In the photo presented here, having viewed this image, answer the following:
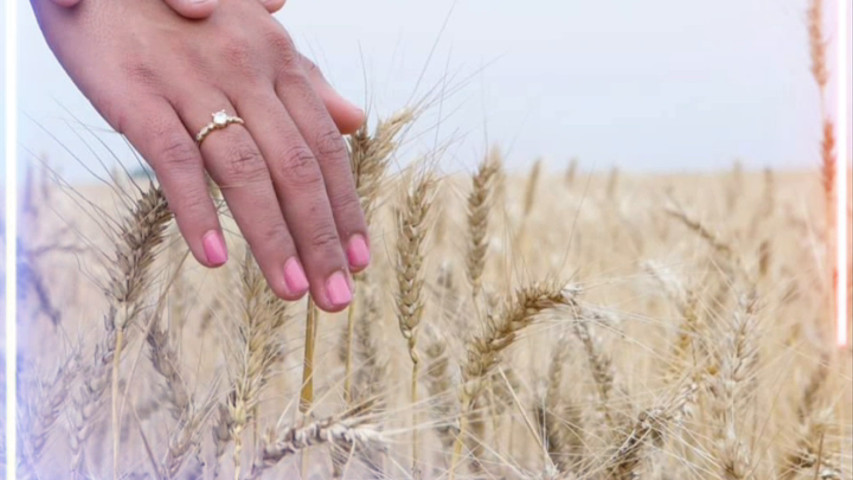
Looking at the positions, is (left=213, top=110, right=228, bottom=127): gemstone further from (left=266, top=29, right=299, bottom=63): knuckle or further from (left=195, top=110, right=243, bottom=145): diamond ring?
(left=266, top=29, right=299, bottom=63): knuckle

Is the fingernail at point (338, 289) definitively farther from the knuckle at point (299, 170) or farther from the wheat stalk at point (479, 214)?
the wheat stalk at point (479, 214)

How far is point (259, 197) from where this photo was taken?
0.97 m

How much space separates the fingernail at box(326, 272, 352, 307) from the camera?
0.97 m

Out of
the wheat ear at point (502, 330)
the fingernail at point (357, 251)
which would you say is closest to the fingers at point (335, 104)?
the fingernail at point (357, 251)

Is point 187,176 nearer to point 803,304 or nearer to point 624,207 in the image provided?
point 803,304

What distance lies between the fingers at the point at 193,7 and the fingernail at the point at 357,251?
27 cm

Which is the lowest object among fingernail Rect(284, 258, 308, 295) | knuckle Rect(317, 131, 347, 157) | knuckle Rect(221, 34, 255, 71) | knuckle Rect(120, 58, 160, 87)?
fingernail Rect(284, 258, 308, 295)

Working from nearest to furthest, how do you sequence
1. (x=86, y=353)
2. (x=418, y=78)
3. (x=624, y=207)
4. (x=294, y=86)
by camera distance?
(x=86, y=353), (x=294, y=86), (x=418, y=78), (x=624, y=207)

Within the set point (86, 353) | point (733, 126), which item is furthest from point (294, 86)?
point (733, 126)

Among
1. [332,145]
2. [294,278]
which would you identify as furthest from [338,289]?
[332,145]

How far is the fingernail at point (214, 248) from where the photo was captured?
3.14 ft

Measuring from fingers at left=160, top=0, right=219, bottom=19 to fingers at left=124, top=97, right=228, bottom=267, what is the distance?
0.10 m

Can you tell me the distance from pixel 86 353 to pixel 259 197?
0.70ft

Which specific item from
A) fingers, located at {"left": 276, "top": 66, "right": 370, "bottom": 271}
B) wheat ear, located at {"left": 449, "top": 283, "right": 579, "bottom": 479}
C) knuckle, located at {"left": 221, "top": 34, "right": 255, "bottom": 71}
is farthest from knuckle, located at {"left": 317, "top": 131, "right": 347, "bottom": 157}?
wheat ear, located at {"left": 449, "top": 283, "right": 579, "bottom": 479}
